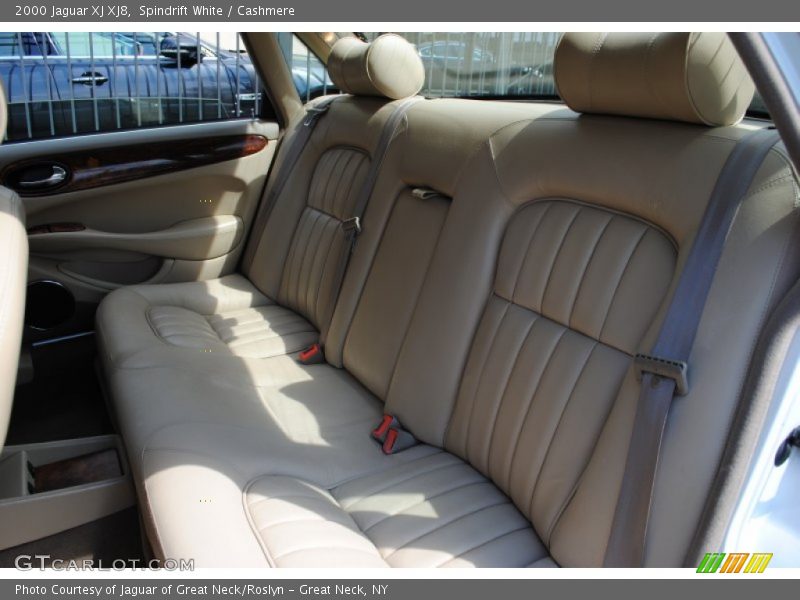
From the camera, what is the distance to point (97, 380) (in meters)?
2.36

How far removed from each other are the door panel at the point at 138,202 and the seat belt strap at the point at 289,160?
99 mm

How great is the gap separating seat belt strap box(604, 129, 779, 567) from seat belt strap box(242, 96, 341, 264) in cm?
161

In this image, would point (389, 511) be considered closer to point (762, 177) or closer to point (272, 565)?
point (272, 565)

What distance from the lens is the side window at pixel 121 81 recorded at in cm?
231

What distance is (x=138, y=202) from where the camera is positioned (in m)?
2.54

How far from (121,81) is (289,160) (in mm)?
622

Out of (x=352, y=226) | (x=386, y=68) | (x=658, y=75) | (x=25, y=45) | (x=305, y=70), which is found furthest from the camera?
(x=305, y=70)

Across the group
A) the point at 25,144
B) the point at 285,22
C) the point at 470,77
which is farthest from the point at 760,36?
the point at 25,144

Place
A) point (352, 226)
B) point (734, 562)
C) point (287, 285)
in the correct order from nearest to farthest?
point (734, 562) → point (352, 226) → point (287, 285)

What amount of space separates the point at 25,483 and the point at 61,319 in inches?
32.9

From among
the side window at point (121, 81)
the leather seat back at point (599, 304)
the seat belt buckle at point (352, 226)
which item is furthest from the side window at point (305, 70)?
the leather seat back at point (599, 304)

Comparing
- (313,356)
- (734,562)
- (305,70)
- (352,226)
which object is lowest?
(313,356)

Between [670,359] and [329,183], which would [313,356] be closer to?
[329,183]

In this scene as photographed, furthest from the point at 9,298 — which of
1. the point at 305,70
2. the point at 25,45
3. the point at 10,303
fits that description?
the point at 305,70
